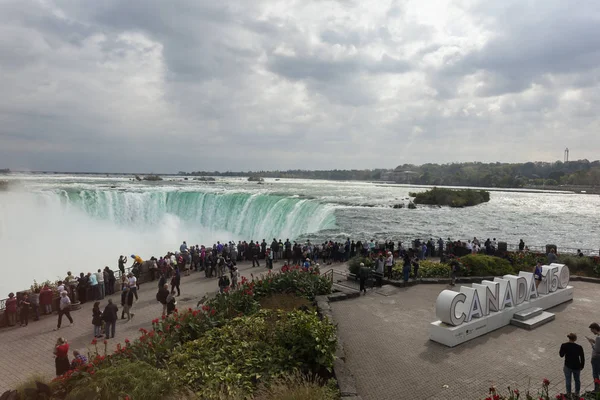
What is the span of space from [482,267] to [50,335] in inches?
607

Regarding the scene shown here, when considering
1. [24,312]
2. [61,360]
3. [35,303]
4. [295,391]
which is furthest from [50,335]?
[295,391]

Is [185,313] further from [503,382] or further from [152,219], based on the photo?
[152,219]

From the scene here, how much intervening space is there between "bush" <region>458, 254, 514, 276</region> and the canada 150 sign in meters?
3.27

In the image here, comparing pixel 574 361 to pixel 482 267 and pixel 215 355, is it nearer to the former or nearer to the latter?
pixel 215 355

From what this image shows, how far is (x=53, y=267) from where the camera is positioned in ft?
68.4

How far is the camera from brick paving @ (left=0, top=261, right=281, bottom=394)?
8.40 metres

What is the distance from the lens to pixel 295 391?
520cm

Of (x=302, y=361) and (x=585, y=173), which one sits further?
(x=585, y=173)

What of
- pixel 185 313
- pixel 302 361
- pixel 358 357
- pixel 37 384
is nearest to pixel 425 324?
pixel 358 357

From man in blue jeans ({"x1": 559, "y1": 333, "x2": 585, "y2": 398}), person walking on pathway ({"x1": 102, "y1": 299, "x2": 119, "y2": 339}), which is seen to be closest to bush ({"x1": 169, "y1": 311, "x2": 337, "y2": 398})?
person walking on pathway ({"x1": 102, "y1": 299, "x2": 119, "y2": 339})

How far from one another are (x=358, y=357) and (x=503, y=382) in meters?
2.79

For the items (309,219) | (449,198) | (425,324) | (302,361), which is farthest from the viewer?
(449,198)

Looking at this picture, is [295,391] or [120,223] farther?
[120,223]

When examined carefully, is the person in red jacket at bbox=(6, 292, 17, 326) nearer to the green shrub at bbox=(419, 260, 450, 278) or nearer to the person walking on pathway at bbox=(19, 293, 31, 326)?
the person walking on pathway at bbox=(19, 293, 31, 326)
